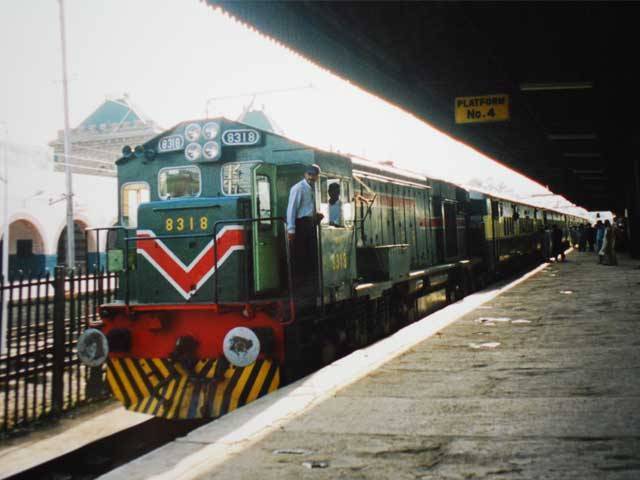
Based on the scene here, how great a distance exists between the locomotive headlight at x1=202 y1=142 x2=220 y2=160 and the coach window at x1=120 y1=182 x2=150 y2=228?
94 cm

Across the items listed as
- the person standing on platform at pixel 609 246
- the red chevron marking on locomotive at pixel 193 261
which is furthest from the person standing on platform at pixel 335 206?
the person standing on platform at pixel 609 246

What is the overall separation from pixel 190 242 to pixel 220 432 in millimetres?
2778

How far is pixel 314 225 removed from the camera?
6891 millimetres

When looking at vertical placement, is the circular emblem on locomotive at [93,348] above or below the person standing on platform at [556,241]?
below

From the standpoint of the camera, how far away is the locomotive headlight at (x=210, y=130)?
7039 millimetres

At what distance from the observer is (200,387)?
21.3 feet

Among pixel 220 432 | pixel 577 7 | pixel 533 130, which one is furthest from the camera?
pixel 533 130

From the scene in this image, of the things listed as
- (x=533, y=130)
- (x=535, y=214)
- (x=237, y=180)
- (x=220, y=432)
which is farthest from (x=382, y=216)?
(x=535, y=214)

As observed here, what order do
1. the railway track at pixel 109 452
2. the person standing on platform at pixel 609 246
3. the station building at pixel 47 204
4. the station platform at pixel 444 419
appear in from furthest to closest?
the station building at pixel 47 204 < the person standing on platform at pixel 609 246 < the railway track at pixel 109 452 < the station platform at pixel 444 419

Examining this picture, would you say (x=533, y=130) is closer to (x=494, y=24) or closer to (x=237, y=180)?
(x=494, y=24)

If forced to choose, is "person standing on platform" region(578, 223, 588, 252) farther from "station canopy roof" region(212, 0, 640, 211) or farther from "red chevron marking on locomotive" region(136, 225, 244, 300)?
"red chevron marking on locomotive" region(136, 225, 244, 300)

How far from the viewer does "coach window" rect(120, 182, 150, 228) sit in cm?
752

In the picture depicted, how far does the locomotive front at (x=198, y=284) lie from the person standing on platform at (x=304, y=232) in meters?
0.21

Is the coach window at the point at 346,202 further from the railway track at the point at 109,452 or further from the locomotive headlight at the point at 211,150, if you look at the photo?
the railway track at the point at 109,452
